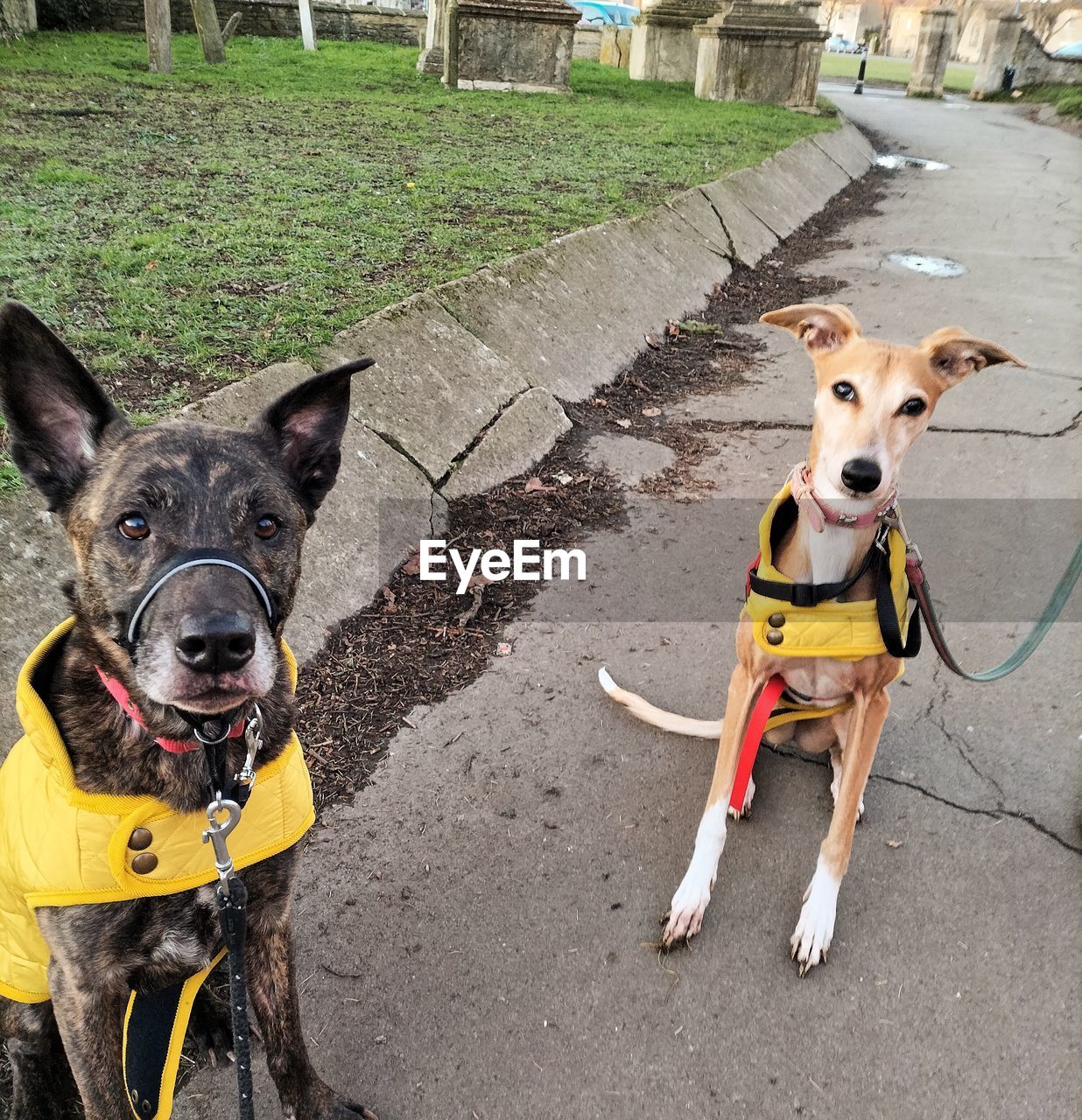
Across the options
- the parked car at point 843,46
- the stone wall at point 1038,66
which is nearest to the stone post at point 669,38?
the stone wall at point 1038,66

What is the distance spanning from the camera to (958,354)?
2900mm

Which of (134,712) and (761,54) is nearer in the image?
(134,712)

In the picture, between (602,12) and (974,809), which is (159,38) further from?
(602,12)

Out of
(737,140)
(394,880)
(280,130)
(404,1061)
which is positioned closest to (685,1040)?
(404,1061)

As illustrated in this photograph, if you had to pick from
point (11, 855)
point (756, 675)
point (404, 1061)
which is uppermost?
point (11, 855)

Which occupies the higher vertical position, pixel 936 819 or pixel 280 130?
pixel 280 130

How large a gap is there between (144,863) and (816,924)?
1896 millimetres

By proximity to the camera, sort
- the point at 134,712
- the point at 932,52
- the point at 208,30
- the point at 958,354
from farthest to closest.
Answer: the point at 932,52 < the point at 208,30 < the point at 958,354 < the point at 134,712

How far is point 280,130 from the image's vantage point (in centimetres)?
1044

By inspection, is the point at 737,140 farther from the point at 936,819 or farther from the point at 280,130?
the point at 936,819

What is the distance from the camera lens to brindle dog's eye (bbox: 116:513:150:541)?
6.29 feet

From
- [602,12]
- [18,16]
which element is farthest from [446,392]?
[602,12]

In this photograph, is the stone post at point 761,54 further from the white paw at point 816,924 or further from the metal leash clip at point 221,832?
the metal leash clip at point 221,832

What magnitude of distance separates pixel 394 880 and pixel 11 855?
122 cm
